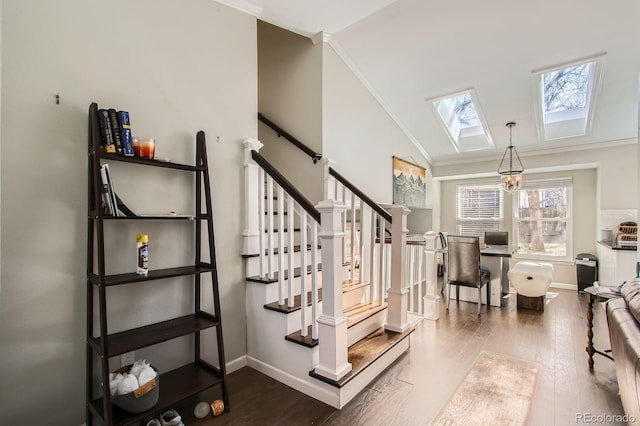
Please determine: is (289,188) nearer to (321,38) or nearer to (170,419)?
(170,419)

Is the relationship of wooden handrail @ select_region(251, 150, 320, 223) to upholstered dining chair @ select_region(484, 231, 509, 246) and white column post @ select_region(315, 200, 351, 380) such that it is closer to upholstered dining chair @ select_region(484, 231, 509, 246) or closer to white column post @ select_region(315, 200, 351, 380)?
white column post @ select_region(315, 200, 351, 380)

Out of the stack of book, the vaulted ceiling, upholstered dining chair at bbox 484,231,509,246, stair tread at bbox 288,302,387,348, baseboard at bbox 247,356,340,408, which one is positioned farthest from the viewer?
upholstered dining chair at bbox 484,231,509,246

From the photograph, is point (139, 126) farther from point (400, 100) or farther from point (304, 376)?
point (400, 100)

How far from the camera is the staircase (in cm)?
192

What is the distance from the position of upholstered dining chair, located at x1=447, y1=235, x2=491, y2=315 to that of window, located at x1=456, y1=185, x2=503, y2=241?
8.46 ft

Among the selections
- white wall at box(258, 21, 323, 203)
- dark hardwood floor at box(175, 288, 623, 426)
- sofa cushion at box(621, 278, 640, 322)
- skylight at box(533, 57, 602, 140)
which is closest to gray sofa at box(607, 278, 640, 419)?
sofa cushion at box(621, 278, 640, 322)

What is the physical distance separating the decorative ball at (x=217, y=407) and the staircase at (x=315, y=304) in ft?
1.48

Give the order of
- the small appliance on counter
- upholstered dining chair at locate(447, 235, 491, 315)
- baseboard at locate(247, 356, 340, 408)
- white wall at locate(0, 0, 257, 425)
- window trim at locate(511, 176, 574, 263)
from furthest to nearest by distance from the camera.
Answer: window trim at locate(511, 176, 574, 263)
the small appliance on counter
upholstered dining chair at locate(447, 235, 491, 315)
baseboard at locate(247, 356, 340, 408)
white wall at locate(0, 0, 257, 425)

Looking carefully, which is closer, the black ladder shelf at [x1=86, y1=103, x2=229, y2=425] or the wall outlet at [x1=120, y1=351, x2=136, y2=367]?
the black ladder shelf at [x1=86, y1=103, x2=229, y2=425]

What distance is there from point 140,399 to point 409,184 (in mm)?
4668

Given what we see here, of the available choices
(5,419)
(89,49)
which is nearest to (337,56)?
(89,49)

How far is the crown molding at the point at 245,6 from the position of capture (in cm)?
243

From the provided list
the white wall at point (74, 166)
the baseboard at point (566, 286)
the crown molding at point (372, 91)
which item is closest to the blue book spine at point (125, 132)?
the white wall at point (74, 166)

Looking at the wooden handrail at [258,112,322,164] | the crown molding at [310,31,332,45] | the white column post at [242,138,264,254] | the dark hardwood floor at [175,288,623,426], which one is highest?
the crown molding at [310,31,332,45]
